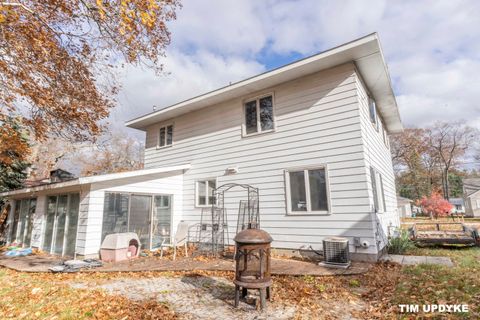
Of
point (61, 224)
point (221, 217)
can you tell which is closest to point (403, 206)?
point (221, 217)

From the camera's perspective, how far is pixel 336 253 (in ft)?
19.4

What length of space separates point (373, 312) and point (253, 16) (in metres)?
7.81

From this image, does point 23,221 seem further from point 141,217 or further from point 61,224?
point 141,217

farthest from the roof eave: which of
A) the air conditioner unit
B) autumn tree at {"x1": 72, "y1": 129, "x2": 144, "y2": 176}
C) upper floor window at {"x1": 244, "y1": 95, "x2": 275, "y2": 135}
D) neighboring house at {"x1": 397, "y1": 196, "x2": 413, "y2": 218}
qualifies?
neighboring house at {"x1": 397, "y1": 196, "x2": 413, "y2": 218}

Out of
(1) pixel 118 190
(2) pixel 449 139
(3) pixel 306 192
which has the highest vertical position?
(2) pixel 449 139

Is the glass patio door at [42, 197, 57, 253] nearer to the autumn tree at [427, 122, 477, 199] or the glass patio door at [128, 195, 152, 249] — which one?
the glass patio door at [128, 195, 152, 249]

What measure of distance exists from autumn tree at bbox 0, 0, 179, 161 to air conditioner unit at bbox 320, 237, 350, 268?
664 centimetres

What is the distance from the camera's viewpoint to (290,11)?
7.41 meters

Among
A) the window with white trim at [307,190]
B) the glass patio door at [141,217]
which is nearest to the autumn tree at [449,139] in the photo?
the window with white trim at [307,190]

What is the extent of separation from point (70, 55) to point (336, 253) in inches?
344

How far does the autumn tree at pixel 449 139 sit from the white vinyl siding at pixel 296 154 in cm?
3597

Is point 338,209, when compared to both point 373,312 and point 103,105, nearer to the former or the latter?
point 373,312

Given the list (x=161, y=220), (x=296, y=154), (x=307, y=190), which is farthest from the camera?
(x=161, y=220)

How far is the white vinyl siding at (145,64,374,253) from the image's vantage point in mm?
6449
